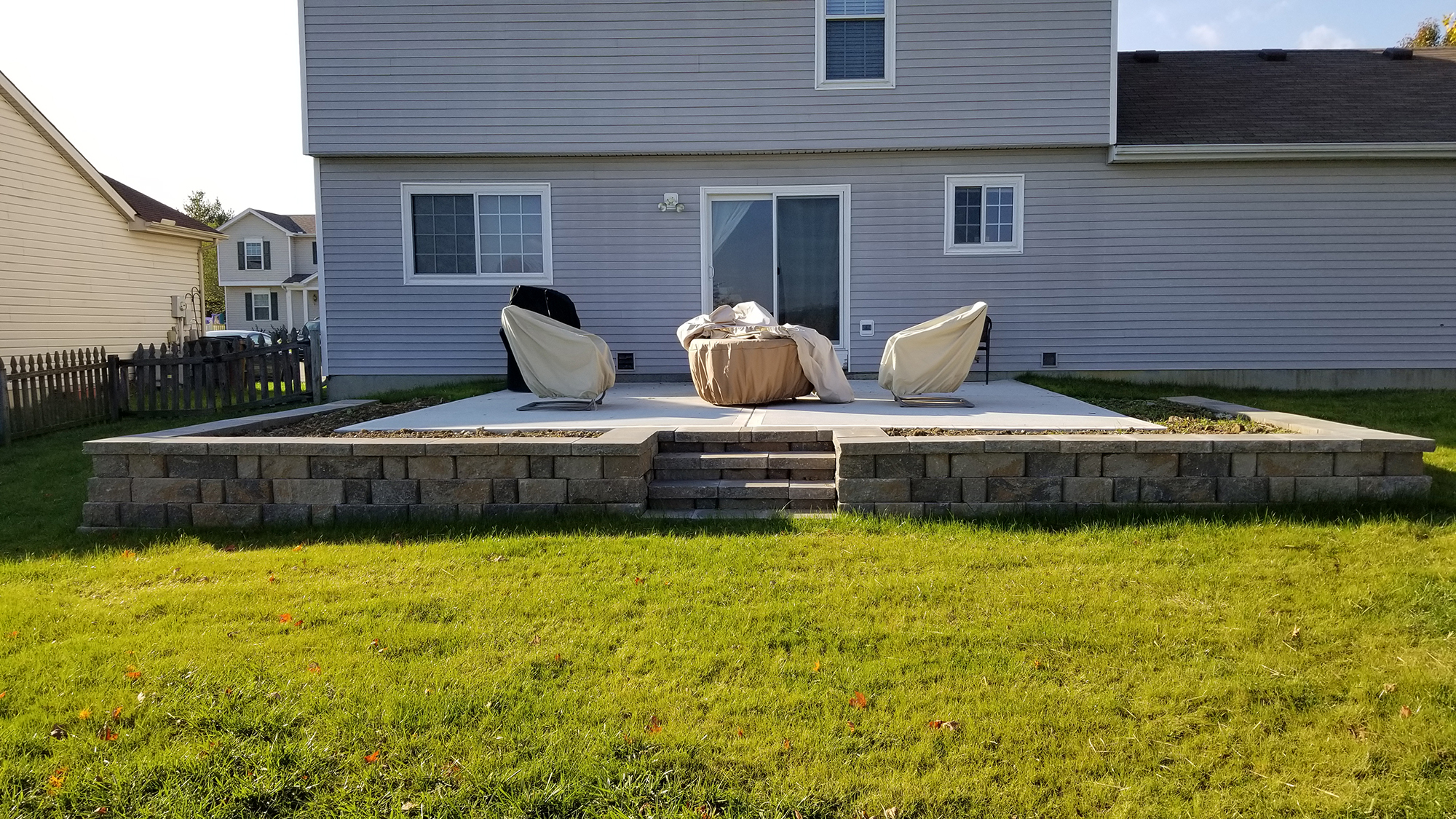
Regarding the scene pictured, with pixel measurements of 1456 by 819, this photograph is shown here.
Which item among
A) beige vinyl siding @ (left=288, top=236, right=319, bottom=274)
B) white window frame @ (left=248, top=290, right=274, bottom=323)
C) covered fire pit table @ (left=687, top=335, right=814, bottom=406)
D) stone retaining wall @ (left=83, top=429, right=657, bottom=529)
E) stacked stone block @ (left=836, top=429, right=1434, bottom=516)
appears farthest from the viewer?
white window frame @ (left=248, top=290, right=274, bottom=323)

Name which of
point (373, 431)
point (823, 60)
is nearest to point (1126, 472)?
point (373, 431)

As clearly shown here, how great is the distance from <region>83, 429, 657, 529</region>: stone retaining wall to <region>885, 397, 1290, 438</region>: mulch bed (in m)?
1.81

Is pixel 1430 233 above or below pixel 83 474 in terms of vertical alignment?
above

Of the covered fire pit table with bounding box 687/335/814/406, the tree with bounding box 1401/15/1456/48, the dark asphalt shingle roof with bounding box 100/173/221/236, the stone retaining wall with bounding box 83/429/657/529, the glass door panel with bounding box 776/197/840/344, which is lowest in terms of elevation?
the stone retaining wall with bounding box 83/429/657/529

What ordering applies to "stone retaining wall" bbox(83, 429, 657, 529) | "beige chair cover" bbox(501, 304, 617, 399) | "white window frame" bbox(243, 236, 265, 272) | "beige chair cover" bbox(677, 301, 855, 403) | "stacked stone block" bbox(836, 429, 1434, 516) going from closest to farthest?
1. "stacked stone block" bbox(836, 429, 1434, 516)
2. "stone retaining wall" bbox(83, 429, 657, 529)
3. "beige chair cover" bbox(501, 304, 617, 399)
4. "beige chair cover" bbox(677, 301, 855, 403)
5. "white window frame" bbox(243, 236, 265, 272)

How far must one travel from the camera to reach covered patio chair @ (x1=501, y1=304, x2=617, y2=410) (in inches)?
285

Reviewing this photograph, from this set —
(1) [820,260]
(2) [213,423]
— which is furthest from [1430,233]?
(2) [213,423]

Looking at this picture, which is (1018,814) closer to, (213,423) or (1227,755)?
(1227,755)

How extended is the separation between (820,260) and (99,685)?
27.7ft

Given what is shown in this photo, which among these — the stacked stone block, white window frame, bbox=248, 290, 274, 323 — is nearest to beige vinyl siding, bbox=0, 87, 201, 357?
the stacked stone block

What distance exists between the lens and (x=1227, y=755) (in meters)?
2.57

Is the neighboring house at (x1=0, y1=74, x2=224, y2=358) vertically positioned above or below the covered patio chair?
above

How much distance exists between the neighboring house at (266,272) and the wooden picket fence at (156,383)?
2767cm

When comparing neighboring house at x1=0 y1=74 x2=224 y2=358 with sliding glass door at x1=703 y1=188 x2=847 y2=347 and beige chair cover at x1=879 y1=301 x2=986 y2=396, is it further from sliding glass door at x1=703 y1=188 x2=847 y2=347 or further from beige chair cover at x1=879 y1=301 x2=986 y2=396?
beige chair cover at x1=879 y1=301 x2=986 y2=396
